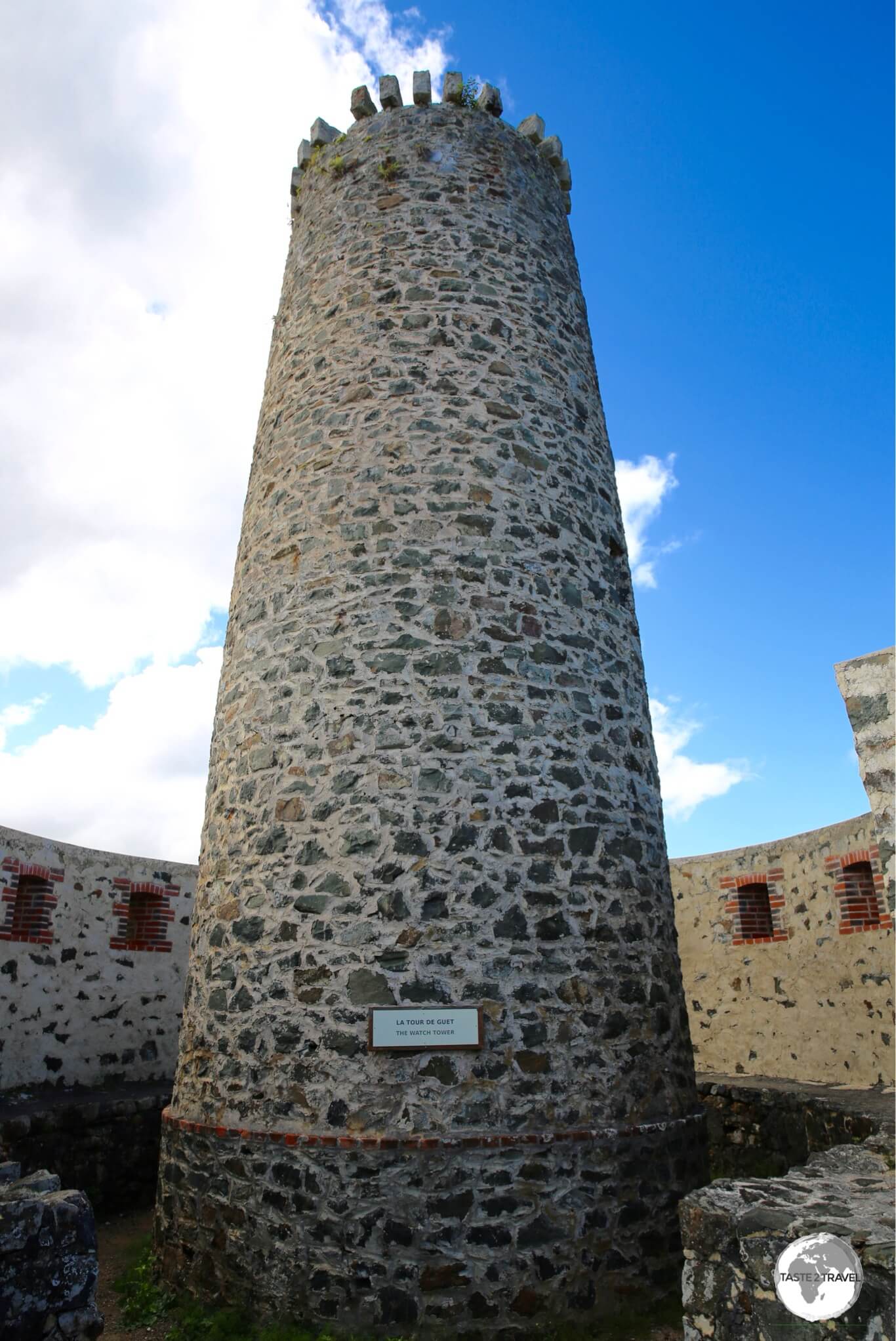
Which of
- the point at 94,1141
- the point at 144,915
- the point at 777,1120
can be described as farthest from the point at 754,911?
the point at 94,1141

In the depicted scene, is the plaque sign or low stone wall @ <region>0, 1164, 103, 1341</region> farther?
the plaque sign

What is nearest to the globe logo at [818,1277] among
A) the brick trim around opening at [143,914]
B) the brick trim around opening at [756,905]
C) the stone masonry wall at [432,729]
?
the stone masonry wall at [432,729]

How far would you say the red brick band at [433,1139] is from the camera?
4.69 meters

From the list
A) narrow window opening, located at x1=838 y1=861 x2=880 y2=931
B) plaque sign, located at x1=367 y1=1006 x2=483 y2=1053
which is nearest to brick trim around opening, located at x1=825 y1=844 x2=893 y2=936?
narrow window opening, located at x1=838 y1=861 x2=880 y2=931

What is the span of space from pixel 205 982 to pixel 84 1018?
427cm

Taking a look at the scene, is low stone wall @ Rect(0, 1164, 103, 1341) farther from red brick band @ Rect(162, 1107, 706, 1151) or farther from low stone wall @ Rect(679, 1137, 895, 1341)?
low stone wall @ Rect(679, 1137, 895, 1341)

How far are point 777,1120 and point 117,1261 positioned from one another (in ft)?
17.3

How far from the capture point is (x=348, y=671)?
5730 mm

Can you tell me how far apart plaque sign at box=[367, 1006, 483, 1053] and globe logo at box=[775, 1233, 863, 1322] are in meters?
2.11

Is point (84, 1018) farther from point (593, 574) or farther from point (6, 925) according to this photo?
point (593, 574)

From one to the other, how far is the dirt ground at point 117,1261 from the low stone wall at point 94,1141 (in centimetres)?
22

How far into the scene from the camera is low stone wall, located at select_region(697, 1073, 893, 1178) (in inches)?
263

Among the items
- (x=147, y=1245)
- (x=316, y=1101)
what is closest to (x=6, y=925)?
(x=147, y=1245)

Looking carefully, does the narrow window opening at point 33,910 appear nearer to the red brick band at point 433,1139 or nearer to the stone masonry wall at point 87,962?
the stone masonry wall at point 87,962
